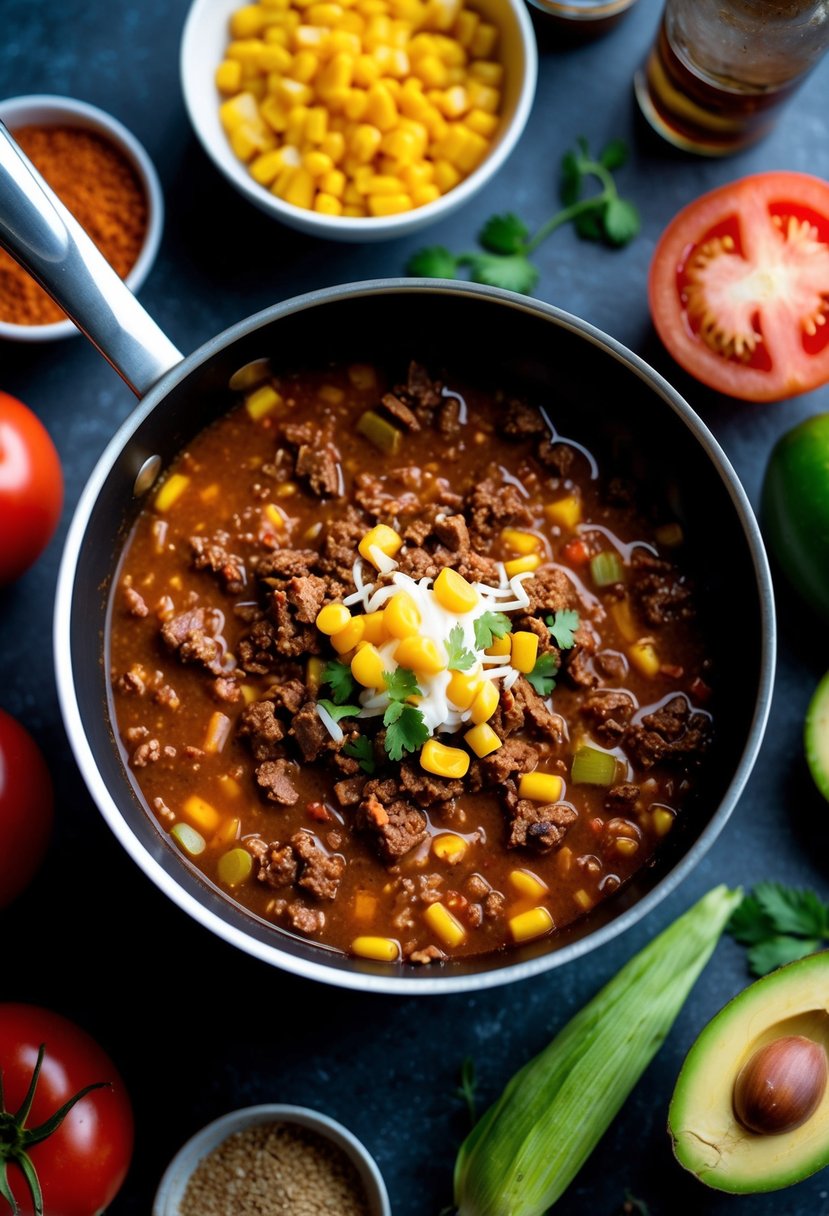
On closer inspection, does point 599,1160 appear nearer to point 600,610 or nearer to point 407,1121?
point 407,1121

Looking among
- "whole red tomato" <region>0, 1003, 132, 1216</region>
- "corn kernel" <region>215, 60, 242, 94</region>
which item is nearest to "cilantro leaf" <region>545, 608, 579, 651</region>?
"whole red tomato" <region>0, 1003, 132, 1216</region>

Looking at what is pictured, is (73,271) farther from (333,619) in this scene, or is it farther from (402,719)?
(402,719)

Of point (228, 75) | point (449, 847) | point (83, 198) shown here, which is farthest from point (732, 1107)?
point (228, 75)

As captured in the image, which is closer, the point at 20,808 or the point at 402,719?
the point at 402,719

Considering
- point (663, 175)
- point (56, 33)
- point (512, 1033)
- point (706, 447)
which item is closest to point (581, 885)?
point (512, 1033)

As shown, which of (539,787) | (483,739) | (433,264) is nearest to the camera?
(483,739)

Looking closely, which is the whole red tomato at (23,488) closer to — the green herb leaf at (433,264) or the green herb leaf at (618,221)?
the green herb leaf at (433,264)
